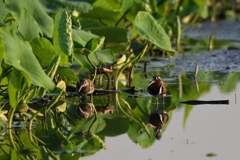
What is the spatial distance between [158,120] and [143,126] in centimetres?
13

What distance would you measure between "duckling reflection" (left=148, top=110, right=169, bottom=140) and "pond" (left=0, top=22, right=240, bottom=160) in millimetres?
23

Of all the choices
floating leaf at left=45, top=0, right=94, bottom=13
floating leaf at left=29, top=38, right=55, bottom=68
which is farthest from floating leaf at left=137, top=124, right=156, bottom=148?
floating leaf at left=45, top=0, right=94, bottom=13

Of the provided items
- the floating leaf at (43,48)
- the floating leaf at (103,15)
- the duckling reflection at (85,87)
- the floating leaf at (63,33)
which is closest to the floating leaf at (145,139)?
the floating leaf at (63,33)

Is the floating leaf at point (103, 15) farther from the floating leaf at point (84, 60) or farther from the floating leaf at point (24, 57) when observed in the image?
the floating leaf at point (24, 57)

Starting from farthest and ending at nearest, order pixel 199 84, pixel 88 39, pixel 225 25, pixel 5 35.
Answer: pixel 225 25
pixel 199 84
pixel 88 39
pixel 5 35

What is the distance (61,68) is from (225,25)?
6887mm

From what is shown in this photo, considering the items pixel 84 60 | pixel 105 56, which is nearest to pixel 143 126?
pixel 84 60

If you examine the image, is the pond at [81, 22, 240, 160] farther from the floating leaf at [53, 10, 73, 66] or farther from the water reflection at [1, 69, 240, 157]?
the floating leaf at [53, 10, 73, 66]

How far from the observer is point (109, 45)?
11.0 feet

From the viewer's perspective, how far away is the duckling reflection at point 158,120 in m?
2.14

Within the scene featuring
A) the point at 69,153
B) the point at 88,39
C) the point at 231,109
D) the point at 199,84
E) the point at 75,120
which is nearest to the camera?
the point at 69,153

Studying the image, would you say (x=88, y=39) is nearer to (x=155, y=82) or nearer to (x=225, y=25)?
(x=155, y=82)

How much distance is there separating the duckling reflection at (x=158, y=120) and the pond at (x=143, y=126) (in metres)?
0.02

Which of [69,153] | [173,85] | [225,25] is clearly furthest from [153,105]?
[225,25]
